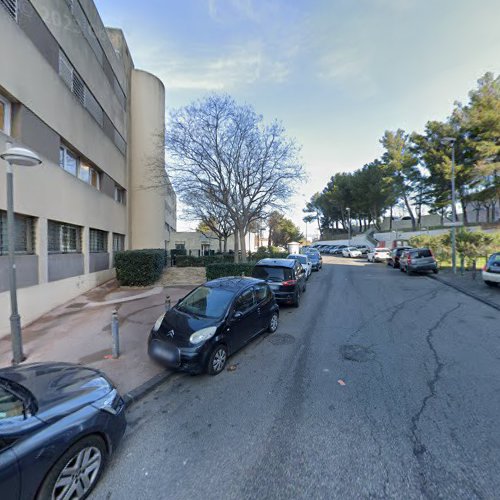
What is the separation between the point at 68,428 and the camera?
7.07 feet

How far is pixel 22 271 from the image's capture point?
22.7ft

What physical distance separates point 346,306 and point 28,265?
9528mm

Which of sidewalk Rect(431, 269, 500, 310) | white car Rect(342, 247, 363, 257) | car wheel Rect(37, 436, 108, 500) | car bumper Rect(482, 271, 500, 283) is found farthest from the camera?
white car Rect(342, 247, 363, 257)

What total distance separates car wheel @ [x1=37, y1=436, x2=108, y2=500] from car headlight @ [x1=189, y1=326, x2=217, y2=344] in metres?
1.89

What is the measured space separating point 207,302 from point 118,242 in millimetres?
12532

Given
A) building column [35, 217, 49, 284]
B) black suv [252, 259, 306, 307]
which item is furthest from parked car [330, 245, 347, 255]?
building column [35, 217, 49, 284]

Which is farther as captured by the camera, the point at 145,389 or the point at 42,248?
the point at 42,248

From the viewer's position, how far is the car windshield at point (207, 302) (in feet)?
16.0

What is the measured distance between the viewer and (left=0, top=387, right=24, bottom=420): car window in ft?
6.83

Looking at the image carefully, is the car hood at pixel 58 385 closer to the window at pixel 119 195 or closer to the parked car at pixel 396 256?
the window at pixel 119 195

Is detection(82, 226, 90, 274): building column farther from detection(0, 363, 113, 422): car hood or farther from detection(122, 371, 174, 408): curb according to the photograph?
detection(0, 363, 113, 422): car hood

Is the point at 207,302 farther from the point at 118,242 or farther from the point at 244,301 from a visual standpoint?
the point at 118,242

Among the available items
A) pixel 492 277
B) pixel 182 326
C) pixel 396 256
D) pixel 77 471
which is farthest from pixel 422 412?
pixel 396 256

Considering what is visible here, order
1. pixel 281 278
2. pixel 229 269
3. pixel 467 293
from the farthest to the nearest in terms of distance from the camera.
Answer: pixel 229 269 → pixel 467 293 → pixel 281 278
